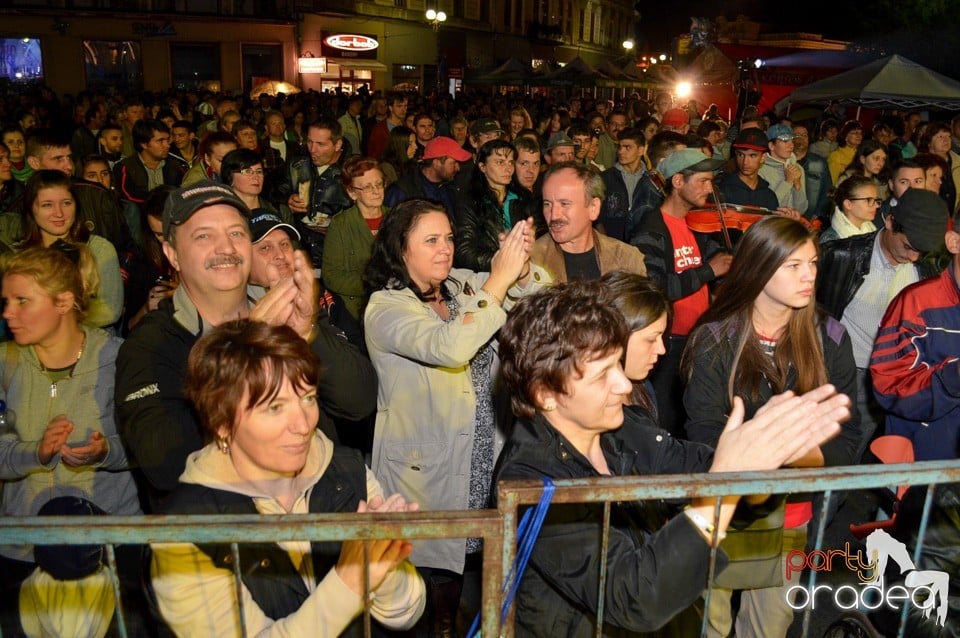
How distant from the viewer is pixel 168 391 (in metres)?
2.85

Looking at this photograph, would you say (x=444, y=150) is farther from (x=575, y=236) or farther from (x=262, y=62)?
(x=262, y=62)

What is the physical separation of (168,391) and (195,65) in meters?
33.3

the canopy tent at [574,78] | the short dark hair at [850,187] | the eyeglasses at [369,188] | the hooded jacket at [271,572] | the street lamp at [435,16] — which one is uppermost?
the street lamp at [435,16]

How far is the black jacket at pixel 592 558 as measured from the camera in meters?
1.94

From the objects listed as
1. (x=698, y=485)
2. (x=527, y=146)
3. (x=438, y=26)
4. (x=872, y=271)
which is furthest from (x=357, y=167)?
(x=438, y=26)

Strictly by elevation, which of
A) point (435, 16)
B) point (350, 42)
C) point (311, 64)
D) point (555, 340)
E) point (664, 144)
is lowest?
point (555, 340)

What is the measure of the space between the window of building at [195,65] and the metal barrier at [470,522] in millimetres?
33130

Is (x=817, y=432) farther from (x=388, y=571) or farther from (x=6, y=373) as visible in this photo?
(x=6, y=373)

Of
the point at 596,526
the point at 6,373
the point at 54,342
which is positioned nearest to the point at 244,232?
the point at 54,342

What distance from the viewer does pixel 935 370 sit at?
137 inches

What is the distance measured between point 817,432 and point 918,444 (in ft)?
7.02

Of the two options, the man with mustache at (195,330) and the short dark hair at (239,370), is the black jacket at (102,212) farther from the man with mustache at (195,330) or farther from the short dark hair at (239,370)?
the short dark hair at (239,370)

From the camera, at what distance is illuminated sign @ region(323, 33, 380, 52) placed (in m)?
33.8

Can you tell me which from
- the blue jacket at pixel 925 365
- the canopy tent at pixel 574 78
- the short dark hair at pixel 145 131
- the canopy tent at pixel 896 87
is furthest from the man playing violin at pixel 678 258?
the canopy tent at pixel 574 78
